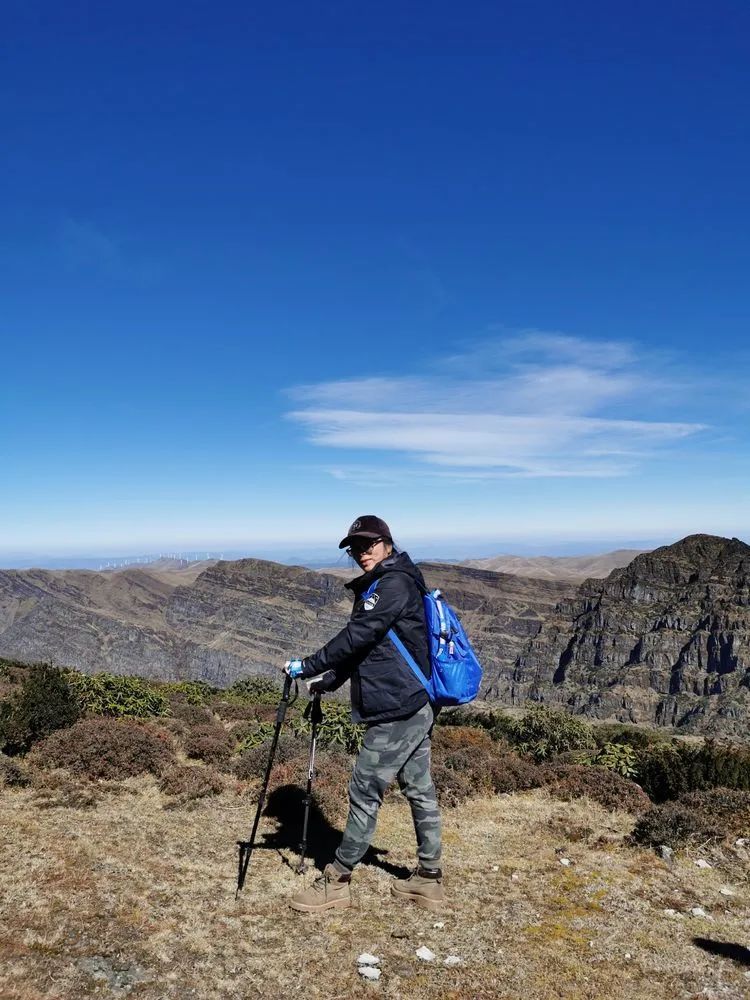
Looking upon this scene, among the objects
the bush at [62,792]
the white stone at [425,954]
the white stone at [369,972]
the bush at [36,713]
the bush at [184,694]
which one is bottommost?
the bush at [184,694]

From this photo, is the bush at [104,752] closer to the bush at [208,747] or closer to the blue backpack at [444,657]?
the bush at [208,747]

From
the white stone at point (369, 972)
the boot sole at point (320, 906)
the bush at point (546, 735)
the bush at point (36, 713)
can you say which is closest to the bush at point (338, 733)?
the bush at point (546, 735)

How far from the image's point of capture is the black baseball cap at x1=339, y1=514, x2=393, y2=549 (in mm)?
6289

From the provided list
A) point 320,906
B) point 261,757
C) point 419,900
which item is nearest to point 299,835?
point 320,906

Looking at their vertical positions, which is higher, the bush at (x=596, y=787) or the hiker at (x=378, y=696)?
the hiker at (x=378, y=696)

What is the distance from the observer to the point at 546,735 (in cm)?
1530

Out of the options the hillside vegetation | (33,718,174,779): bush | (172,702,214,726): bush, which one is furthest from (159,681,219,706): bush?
(33,718,174,779): bush

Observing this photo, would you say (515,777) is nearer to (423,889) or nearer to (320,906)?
(423,889)

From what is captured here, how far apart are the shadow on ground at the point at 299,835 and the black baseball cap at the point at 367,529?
373cm

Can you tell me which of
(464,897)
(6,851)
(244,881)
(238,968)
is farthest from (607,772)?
(6,851)

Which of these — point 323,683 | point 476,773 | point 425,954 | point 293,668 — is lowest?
point 476,773

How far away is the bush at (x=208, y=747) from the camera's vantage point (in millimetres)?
11422

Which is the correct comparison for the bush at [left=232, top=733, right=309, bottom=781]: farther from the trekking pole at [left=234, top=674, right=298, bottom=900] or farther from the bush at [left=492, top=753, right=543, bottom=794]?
the bush at [left=492, top=753, right=543, bottom=794]

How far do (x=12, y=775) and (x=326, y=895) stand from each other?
570cm
